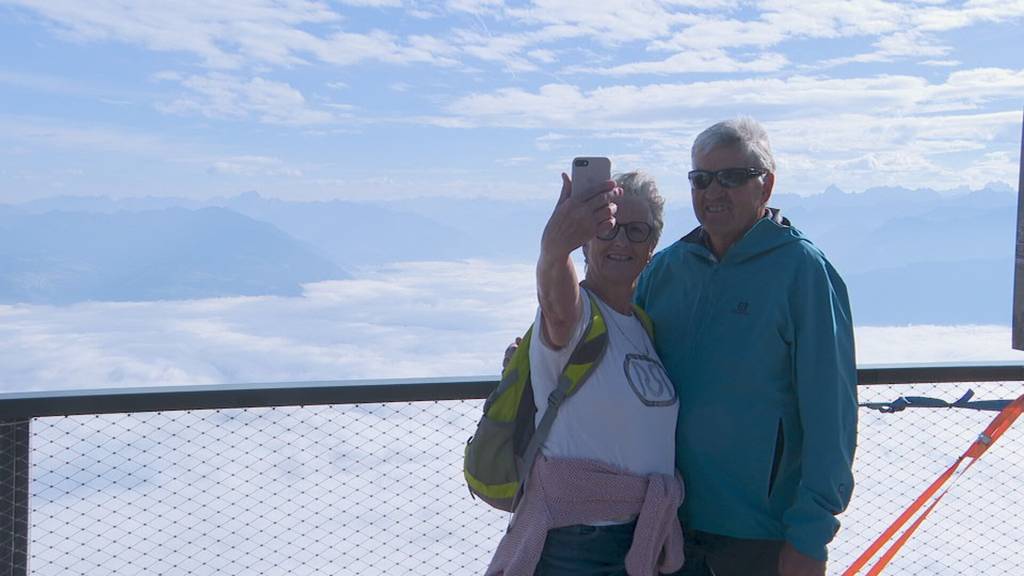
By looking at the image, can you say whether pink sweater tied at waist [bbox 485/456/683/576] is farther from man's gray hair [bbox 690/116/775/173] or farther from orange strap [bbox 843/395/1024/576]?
orange strap [bbox 843/395/1024/576]

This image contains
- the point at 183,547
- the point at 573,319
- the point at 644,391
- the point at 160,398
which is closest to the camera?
the point at 573,319

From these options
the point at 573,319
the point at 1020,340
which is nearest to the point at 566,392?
the point at 573,319

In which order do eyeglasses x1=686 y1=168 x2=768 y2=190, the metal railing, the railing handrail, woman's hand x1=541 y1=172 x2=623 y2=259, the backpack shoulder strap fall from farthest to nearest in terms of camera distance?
the metal railing, the railing handrail, eyeglasses x1=686 y1=168 x2=768 y2=190, the backpack shoulder strap, woman's hand x1=541 y1=172 x2=623 y2=259

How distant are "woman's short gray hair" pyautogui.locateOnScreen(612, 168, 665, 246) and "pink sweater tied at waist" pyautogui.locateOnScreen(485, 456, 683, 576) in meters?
0.52

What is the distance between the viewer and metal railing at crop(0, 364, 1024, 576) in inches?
112

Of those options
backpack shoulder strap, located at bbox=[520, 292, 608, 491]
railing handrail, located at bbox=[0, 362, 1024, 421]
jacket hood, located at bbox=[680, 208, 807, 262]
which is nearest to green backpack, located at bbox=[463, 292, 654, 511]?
backpack shoulder strap, located at bbox=[520, 292, 608, 491]

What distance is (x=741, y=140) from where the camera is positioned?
2232mm

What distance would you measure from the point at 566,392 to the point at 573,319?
0.49 feet

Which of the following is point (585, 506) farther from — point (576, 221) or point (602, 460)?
point (576, 221)

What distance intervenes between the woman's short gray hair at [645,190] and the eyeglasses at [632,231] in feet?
0.10

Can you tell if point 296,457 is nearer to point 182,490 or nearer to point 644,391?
point 182,490

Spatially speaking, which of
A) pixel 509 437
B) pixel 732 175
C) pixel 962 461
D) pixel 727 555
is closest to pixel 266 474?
pixel 509 437

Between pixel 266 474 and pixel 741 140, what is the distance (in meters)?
2.05

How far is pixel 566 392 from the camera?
78.5 inches
